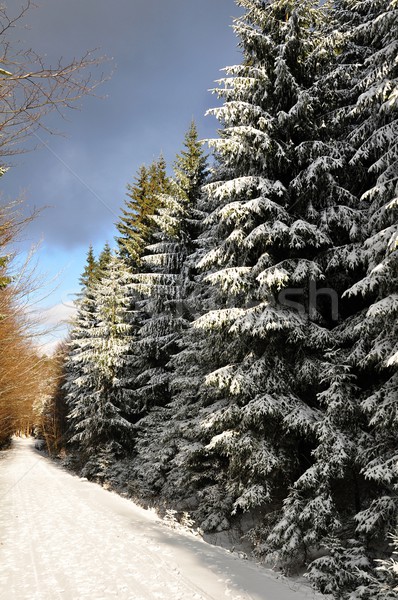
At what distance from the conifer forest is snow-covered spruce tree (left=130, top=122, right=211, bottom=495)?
265 cm

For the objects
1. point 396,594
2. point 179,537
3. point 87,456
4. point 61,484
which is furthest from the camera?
point 87,456

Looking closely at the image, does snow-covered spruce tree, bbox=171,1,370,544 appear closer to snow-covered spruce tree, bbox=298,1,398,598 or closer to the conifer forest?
the conifer forest

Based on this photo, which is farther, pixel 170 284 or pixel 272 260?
pixel 170 284

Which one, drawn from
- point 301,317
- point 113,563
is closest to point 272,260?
point 301,317

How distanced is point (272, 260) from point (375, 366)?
11.7ft

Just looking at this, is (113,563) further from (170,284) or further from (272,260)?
(170,284)

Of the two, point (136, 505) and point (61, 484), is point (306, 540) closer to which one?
point (136, 505)

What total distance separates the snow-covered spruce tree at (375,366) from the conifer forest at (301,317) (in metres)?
0.03

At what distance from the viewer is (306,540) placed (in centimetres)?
676

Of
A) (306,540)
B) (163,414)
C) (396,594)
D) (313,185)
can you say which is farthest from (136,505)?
(313,185)

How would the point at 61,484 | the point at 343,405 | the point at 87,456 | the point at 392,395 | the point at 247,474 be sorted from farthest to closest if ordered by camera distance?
1. the point at 87,456
2. the point at 61,484
3. the point at 247,474
4. the point at 343,405
5. the point at 392,395

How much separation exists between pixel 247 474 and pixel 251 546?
2138 mm

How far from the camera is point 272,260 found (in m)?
9.34

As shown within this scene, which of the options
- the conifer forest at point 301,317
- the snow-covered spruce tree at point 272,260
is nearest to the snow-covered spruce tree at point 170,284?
the conifer forest at point 301,317
